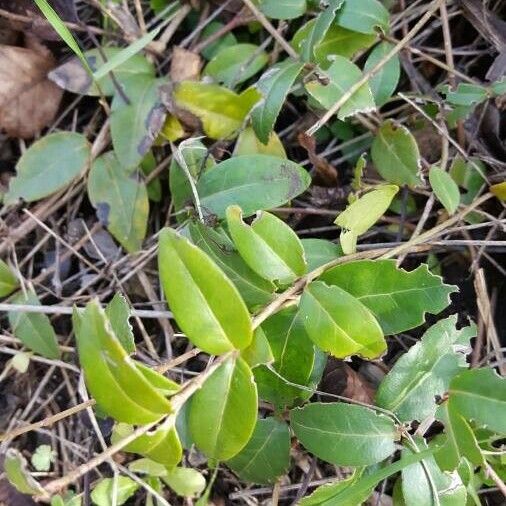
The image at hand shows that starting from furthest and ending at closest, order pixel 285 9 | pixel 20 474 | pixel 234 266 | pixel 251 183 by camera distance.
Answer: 1. pixel 285 9
2. pixel 251 183
3. pixel 234 266
4. pixel 20 474

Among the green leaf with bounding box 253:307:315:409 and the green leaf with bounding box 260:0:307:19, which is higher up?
the green leaf with bounding box 260:0:307:19

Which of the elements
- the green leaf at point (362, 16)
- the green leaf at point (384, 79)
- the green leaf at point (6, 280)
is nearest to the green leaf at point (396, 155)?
the green leaf at point (384, 79)

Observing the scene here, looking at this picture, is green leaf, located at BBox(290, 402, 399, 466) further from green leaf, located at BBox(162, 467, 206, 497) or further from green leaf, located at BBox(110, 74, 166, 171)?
green leaf, located at BBox(110, 74, 166, 171)

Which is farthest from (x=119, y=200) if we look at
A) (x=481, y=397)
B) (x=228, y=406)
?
(x=481, y=397)

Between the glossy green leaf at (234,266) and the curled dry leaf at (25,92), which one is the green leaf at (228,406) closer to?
the glossy green leaf at (234,266)

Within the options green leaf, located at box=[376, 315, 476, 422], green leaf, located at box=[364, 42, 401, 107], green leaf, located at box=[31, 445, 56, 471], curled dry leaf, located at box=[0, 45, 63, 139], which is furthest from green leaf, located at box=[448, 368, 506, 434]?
curled dry leaf, located at box=[0, 45, 63, 139]

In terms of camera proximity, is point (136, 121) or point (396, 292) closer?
point (396, 292)

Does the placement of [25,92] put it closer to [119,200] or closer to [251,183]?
[119,200]
